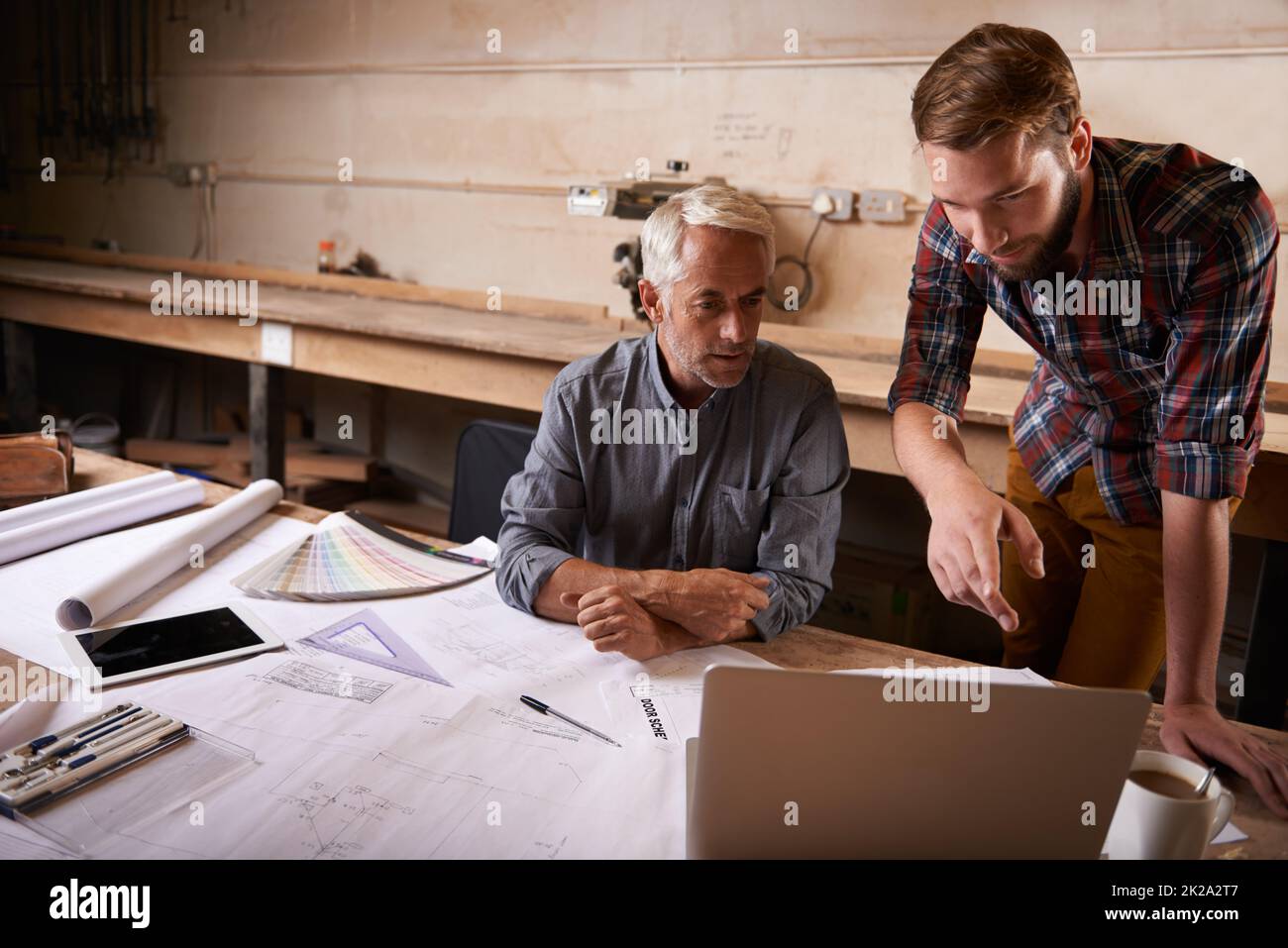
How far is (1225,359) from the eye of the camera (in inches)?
49.3

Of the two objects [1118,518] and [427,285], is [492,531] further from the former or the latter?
[427,285]

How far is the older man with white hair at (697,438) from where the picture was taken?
61.4 inches

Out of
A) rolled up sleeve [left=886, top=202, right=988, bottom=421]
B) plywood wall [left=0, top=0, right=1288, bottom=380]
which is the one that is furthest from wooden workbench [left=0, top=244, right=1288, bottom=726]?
rolled up sleeve [left=886, top=202, right=988, bottom=421]

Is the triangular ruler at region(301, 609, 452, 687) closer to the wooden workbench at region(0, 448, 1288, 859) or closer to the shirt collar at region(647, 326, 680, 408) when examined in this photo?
the wooden workbench at region(0, 448, 1288, 859)

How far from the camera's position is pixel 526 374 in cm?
280

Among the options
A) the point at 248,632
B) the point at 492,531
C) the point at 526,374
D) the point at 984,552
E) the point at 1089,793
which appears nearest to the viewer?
the point at 1089,793

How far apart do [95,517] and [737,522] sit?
1.06 m

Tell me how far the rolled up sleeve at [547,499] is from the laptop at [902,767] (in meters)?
0.70

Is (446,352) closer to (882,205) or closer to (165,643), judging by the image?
(882,205)

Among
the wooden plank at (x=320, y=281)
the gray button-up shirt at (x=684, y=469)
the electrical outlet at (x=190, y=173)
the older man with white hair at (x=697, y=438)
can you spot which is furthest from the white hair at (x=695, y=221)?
the electrical outlet at (x=190, y=173)

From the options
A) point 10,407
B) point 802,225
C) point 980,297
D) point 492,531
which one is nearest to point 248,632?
point 492,531

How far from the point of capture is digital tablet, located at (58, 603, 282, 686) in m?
1.16

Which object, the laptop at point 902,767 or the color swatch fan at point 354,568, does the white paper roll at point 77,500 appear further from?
the laptop at point 902,767

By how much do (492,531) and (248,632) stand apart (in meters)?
0.70
